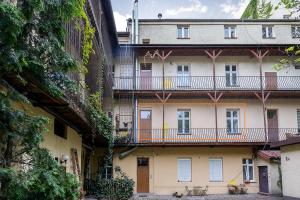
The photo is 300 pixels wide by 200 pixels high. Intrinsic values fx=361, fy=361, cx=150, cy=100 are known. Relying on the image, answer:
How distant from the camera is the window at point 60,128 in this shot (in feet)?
36.4

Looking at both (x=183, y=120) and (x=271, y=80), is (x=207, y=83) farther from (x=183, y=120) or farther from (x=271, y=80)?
(x=271, y=80)

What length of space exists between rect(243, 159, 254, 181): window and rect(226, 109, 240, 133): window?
2106mm

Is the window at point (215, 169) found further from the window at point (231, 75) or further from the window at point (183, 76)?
the window at point (183, 76)

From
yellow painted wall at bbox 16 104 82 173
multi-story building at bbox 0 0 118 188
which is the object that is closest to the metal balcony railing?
multi-story building at bbox 0 0 118 188

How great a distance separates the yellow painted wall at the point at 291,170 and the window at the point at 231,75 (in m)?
6.35

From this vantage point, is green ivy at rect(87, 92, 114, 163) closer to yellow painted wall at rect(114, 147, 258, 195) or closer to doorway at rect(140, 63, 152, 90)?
yellow painted wall at rect(114, 147, 258, 195)

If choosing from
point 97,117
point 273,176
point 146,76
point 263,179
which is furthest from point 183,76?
point 97,117

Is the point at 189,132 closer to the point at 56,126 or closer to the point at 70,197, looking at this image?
the point at 56,126

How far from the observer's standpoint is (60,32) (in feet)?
17.3

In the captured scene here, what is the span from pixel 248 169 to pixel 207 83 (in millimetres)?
5933

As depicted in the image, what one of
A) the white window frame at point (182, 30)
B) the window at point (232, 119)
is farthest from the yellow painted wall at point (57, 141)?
the white window frame at point (182, 30)

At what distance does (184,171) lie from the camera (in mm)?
22188

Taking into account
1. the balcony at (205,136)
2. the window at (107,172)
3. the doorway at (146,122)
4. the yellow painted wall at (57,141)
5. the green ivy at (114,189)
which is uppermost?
the doorway at (146,122)

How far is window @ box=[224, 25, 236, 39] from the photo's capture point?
2598 centimetres
